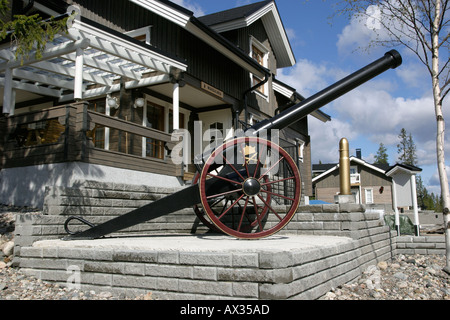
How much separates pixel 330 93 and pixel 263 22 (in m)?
11.9

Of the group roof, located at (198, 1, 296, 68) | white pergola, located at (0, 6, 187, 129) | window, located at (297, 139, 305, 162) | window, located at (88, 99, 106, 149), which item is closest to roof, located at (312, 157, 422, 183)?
window, located at (297, 139, 305, 162)

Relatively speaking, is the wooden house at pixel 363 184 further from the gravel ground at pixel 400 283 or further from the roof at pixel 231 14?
the gravel ground at pixel 400 283

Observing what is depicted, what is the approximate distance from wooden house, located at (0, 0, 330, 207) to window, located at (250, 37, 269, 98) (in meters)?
0.05

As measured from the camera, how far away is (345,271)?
5.46 m

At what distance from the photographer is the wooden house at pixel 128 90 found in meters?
8.51

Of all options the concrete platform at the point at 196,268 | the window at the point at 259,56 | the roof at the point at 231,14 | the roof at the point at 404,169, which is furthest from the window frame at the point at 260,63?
the concrete platform at the point at 196,268

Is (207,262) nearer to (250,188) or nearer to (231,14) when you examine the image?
(250,188)

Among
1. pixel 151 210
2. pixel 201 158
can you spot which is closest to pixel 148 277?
pixel 151 210

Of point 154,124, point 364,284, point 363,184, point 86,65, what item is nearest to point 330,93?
point 364,284

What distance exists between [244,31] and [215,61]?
9.46ft

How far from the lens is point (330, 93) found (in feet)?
22.7

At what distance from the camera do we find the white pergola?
895cm

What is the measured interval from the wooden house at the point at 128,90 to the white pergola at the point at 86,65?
0.03 m
